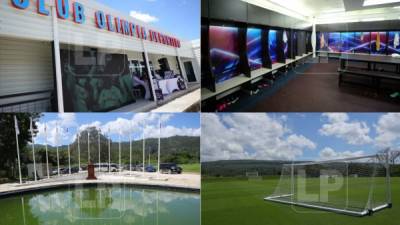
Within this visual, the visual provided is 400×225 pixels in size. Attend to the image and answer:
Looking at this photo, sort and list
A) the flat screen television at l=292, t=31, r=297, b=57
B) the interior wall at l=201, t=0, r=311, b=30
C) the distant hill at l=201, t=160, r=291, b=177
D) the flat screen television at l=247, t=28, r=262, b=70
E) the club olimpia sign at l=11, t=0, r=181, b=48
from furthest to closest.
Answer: the distant hill at l=201, t=160, r=291, b=177
the flat screen television at l=292, t=31, r=297, b=57
the flat screen television at l=247, t=28, r=262, b=70
the interior wall at l=201, t=0, r=311, b=30
the club olimpia sign at l=11, t=0, r=181, b=48

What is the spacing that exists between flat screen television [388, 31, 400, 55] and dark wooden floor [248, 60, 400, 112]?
1.31ft

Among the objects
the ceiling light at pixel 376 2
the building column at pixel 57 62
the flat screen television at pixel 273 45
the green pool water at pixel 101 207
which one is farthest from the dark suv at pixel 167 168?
the ceiling light at pixel 376 2

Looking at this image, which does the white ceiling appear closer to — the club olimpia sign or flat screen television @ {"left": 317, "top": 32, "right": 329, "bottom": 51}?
flat screen television @ {"left": 317, "top": 32, "right": 329, "bottom": 51}

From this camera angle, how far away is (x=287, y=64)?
345 cm

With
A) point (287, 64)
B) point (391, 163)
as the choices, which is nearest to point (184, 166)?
point (287, 64)

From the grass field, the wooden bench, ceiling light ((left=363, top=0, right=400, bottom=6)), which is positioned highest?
ceiling light ((left=363, top=0, right=400, bottom=6))

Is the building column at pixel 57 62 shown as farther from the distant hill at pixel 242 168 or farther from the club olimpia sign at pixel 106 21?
the distant hill at pixel 242 168

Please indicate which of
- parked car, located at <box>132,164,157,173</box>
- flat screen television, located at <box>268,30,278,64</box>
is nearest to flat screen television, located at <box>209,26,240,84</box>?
flat screen television, located at <box>268,30,278,64</box>

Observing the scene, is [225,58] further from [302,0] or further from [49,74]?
[49,74]

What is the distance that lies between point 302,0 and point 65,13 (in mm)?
1945

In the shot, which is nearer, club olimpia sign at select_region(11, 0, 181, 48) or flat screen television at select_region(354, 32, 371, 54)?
club olimpia sign at select_region(11, 0, 181, 48)

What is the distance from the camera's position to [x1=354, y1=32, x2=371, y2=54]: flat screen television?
338 cm

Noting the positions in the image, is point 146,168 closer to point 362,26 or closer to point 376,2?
point 362,26

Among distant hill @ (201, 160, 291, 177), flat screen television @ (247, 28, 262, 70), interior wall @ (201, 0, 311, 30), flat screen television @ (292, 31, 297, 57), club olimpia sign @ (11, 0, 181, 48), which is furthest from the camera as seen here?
distant hill @ (201, 160, 291, 177)
